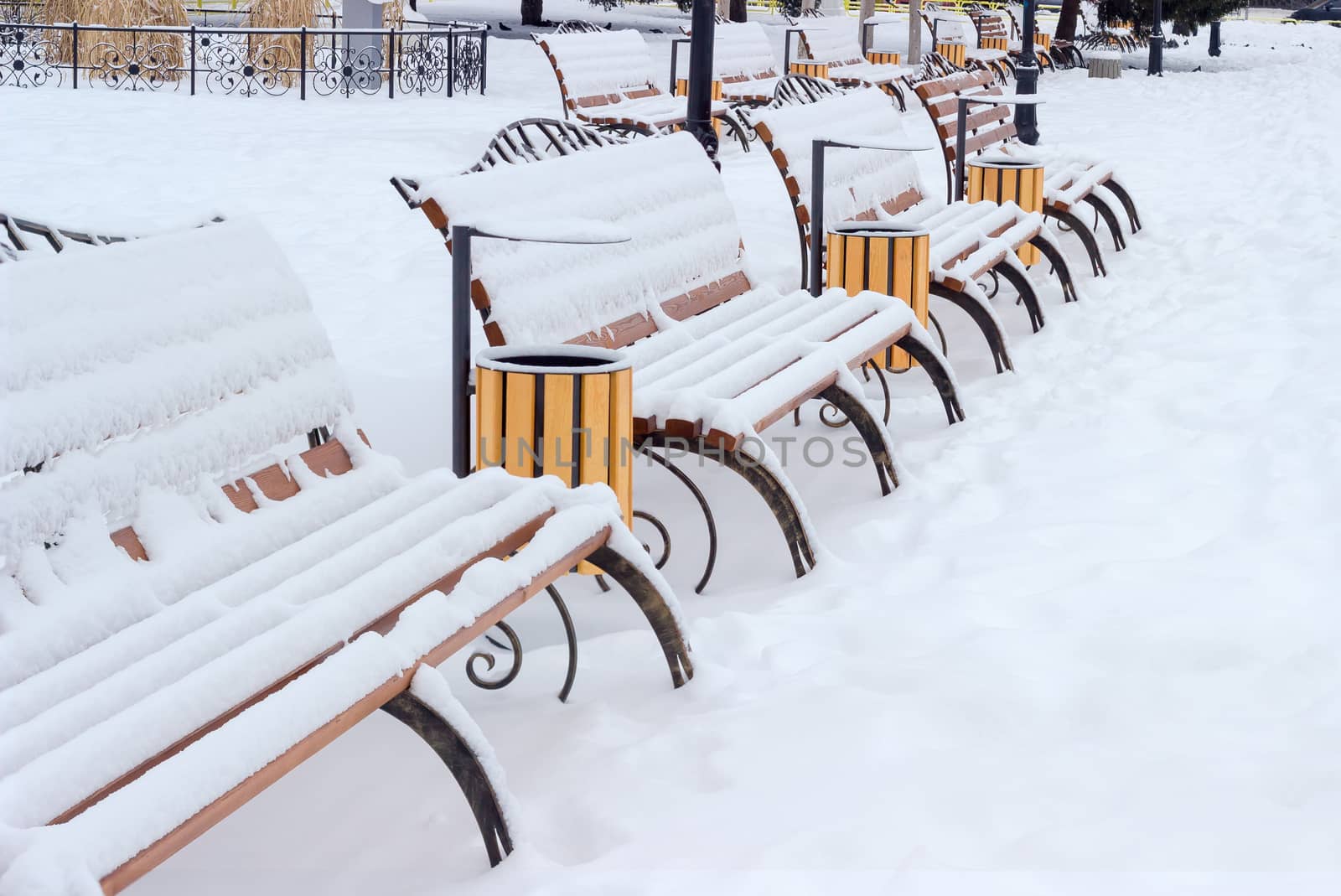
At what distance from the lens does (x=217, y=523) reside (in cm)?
302

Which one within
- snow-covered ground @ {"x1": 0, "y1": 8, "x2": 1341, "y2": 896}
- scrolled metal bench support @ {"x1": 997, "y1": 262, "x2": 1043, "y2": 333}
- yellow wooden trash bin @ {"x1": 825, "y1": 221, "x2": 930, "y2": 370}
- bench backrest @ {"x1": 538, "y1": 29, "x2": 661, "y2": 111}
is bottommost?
snow-covered ground @ {"x1": 0, "y1": 8, "x2": 1341, "y2": 896}

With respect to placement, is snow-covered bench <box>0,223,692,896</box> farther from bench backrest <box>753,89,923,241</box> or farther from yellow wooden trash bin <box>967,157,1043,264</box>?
yellow wooden trash bin <box>967,157,1043,264</box>

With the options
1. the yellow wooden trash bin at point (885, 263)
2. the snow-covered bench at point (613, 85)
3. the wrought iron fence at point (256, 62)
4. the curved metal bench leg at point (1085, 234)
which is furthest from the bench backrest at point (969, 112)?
the wrought iron fence at point (256, 62)

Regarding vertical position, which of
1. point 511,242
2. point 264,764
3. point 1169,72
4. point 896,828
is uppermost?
point 1169,72

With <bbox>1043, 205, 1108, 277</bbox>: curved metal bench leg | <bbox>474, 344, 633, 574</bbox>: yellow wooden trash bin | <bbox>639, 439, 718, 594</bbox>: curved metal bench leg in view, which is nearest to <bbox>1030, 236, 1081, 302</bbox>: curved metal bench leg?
<bbox>1043, 205, 1108, 277</bbox>: curved metal bench leg

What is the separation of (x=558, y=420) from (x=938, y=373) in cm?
222

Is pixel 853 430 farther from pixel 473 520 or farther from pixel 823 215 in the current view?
pixel 473 520

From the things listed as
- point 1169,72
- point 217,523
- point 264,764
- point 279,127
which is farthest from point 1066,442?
point 1169,72

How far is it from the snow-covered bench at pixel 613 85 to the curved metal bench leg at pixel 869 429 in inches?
215

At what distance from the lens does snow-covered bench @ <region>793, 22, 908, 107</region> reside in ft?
47.6

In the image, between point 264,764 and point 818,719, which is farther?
point 818,719

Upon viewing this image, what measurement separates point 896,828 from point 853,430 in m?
3.04

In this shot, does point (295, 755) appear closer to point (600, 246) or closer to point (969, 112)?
point (600, 246)

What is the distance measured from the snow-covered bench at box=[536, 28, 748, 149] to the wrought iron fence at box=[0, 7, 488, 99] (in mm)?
5583
